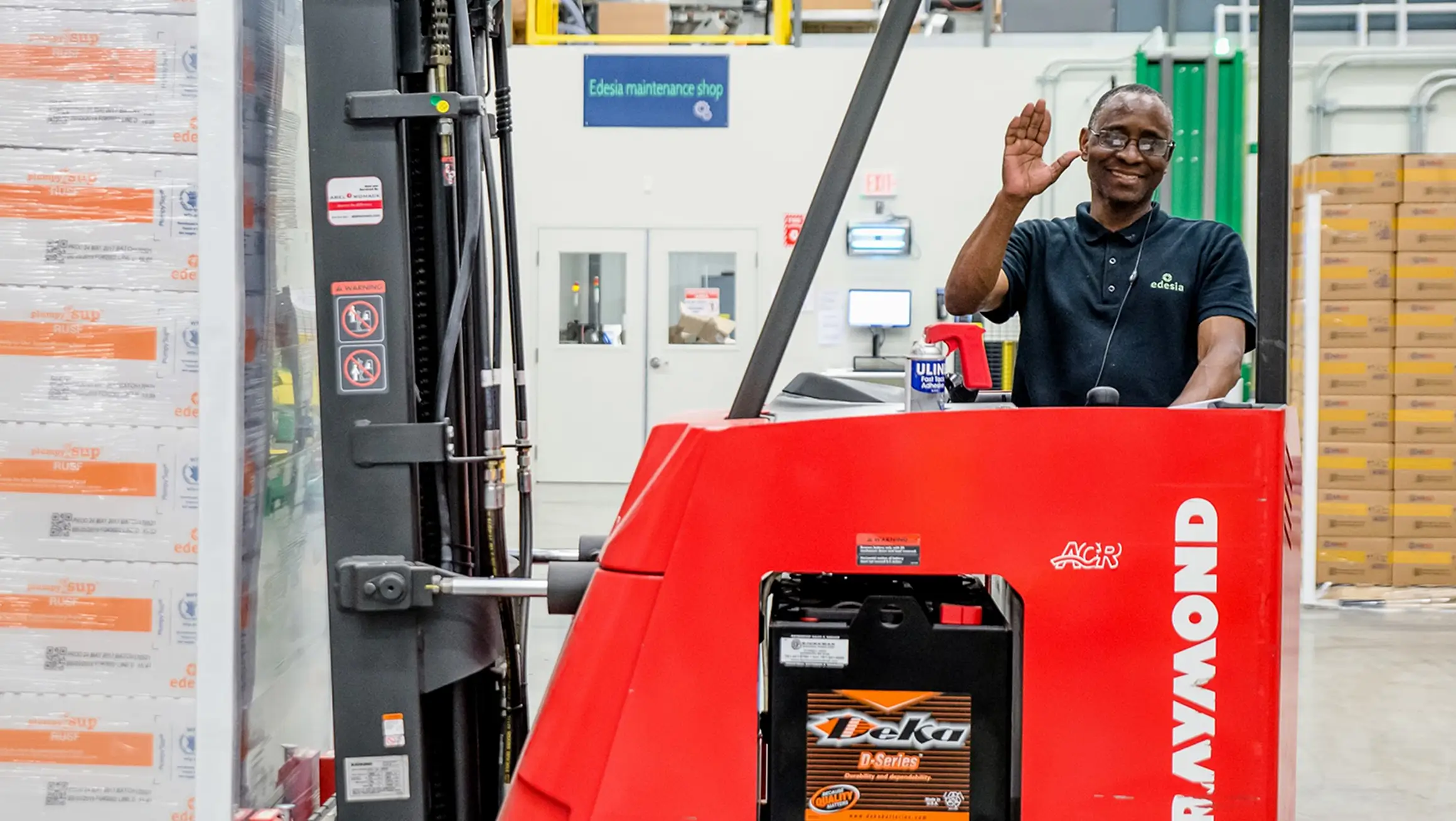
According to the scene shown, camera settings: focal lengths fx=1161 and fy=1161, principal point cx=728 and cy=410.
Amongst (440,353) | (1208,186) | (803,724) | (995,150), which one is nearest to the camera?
(803,724)

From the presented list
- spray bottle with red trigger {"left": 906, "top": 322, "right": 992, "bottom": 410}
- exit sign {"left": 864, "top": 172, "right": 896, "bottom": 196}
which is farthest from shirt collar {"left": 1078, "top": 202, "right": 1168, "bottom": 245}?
exit sign {"left": 864, "top": 172, "right": 896, "bottom": 196}

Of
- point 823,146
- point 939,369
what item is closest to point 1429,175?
point 823,146

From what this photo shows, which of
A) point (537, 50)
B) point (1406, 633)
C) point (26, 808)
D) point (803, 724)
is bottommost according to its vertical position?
point (1406, 633)

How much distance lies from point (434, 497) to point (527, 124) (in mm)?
8710

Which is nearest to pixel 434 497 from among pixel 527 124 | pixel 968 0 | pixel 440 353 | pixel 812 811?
pixel 440 353

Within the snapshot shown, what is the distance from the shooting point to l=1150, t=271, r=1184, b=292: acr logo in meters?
2.55

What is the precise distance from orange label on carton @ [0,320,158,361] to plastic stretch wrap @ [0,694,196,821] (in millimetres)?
689

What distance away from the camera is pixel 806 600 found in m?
1.91

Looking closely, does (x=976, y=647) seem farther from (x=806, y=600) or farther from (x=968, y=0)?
(x=968, y=0)

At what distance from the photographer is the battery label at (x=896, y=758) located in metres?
1.82

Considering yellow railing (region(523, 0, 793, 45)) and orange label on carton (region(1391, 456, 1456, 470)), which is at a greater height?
yellow railing (region(523, 0, 793, 45))

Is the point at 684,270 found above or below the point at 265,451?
above

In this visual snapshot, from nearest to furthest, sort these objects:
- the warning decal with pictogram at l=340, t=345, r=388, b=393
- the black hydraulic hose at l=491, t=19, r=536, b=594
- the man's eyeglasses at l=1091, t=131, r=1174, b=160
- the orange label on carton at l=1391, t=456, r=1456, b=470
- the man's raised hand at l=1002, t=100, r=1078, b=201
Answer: the man's raised hand at l=1002, t=100, r=1078, b=201, the warning decal with pictogram at l=340, t=345, r=388, b=393, the black hydraulic hose at l=491, t=19, r=536, b=594, the man's eyeglasses at l=1091, t=131, r=1174, b=160, the orange label on carton at l=1391, t=456, r=1456, b=470

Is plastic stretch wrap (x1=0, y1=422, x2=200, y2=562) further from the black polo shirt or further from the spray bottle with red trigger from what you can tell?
the black polo shirt
